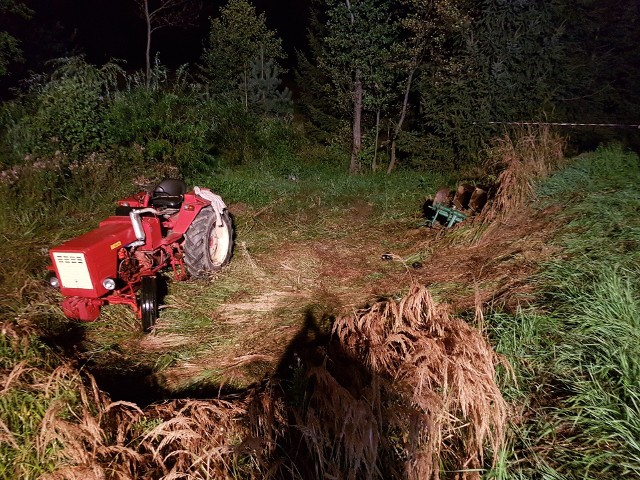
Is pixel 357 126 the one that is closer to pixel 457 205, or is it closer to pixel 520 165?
pixel 457 205

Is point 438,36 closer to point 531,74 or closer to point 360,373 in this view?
point 531,74

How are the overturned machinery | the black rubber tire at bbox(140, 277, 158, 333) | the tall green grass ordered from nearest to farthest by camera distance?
the tall green grass, the black rubber tire at bbox(140, 277, 158, 333), the overturned machinery

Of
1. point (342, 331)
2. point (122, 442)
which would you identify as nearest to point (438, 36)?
point (342, 331)

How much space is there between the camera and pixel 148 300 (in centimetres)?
355

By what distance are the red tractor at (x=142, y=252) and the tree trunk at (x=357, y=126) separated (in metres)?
5.27

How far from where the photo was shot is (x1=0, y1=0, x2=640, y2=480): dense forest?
2154 millimetres

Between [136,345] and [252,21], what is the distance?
→ 9435mm

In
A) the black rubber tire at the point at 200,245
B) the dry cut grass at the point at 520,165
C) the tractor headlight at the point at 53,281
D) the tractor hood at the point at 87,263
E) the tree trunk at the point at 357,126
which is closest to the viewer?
the tractor hood at the point at 87,263

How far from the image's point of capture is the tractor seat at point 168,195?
433 cm

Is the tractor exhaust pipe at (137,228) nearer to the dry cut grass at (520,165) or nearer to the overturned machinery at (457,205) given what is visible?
the overturned machinery at (457,205)

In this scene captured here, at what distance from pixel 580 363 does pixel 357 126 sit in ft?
25.2

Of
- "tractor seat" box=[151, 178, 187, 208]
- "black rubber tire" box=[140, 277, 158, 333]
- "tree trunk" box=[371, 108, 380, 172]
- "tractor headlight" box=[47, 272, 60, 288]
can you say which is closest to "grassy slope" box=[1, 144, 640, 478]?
"black rubber tire" box=[140, 277, 158, 333]

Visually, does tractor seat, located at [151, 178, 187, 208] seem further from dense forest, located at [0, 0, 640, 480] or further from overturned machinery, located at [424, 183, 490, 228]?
overturned machinery, located at [424, 183, 490, 228]

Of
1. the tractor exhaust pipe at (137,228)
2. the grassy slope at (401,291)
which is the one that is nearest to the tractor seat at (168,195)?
the tractor exhaust pipe at (137,228)
